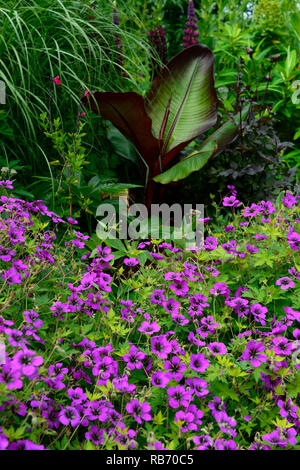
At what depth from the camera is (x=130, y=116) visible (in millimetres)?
3033

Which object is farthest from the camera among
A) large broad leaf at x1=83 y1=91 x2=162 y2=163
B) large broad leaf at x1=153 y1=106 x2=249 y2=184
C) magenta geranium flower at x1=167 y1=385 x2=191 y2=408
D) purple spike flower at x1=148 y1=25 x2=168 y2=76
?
purple spike flower at x1=148 y1=25 x2=168 y2=76

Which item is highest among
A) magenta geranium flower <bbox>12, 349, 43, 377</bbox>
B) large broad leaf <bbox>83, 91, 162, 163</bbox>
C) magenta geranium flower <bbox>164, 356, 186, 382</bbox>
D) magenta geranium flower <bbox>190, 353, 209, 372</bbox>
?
large broad leaf <bbox>83, 91, 162, 163</bbox>

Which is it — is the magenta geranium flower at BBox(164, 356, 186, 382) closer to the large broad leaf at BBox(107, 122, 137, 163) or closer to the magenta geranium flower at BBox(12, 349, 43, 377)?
the magenta geranium flower at BBox(12, 349, 43, 377)

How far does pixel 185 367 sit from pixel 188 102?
2479 mm

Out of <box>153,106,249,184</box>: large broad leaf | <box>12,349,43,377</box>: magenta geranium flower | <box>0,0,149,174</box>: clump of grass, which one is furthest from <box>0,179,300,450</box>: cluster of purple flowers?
<box>153,106,249,184</box>: large broad leaf

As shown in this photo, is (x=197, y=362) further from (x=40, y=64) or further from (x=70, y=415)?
(x=40, y=64)

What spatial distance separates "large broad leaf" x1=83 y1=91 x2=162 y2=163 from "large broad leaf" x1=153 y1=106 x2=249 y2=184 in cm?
24

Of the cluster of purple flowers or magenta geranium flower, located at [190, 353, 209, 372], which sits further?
magenta geranium flower, located at [190, 353, 209, 372]

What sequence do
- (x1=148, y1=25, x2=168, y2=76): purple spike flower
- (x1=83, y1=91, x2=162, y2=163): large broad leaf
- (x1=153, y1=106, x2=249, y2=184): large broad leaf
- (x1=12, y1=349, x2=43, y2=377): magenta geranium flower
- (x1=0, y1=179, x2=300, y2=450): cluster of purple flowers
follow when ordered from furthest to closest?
(x1=148, y1=25, x2=168, y2=76): purple spike flower
(x1=153, y1=106, x2=249, y2=184): large broad leaf
(x1=83, y1=91, x2=162, y2=163): large broad leaf
(x1=0, y1=179, x2=300, y2=450): cluster of purple flowers
(x1=12, y1=349, x2=43, y2=377): magenta geranium flower

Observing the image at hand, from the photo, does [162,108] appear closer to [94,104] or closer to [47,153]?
[94,104]

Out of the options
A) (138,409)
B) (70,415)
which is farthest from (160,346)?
(70,415)

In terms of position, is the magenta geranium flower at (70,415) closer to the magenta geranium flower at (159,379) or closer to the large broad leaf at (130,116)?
the magenta geranium flower at (159,379)

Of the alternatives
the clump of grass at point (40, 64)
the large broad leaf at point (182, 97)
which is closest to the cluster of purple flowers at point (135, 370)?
the clump of grass at point (40, 64)

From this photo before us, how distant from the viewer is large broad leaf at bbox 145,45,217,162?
11.0ft
